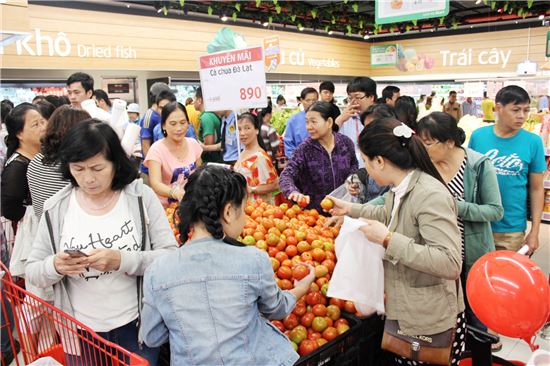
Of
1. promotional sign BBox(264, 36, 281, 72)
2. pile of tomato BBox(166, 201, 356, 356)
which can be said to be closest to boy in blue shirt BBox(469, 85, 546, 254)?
pile of tomato BBox(166, 201, 356, 356)

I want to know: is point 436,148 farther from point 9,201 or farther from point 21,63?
point 21,63

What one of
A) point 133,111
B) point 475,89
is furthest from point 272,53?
point 475,89

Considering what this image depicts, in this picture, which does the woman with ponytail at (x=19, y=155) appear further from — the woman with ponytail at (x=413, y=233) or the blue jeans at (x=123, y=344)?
the woman with ponytail at (x=413, y=233)

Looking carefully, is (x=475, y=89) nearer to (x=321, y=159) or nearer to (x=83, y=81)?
(x=321, y=159)

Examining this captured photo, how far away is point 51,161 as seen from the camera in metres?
2.13

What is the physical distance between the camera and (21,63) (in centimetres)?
788

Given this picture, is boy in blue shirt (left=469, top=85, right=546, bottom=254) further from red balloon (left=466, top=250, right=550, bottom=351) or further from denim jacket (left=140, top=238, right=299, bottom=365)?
denim jacket (left=140, top=238, right=299, bottom=365)

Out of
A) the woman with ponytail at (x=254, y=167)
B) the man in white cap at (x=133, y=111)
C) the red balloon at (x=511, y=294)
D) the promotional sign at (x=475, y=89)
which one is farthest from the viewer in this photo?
the promotional sign at (x=475, y=89)

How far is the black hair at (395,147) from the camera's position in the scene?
1787 millimetres

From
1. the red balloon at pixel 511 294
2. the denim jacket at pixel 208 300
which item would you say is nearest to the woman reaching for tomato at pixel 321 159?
the denim jacket at pixel 208 300

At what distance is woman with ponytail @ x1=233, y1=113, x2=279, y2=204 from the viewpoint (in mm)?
3812

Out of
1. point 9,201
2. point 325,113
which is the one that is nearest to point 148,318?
point 9,201

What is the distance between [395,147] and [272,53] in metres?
9.04

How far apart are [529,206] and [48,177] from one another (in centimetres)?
342
